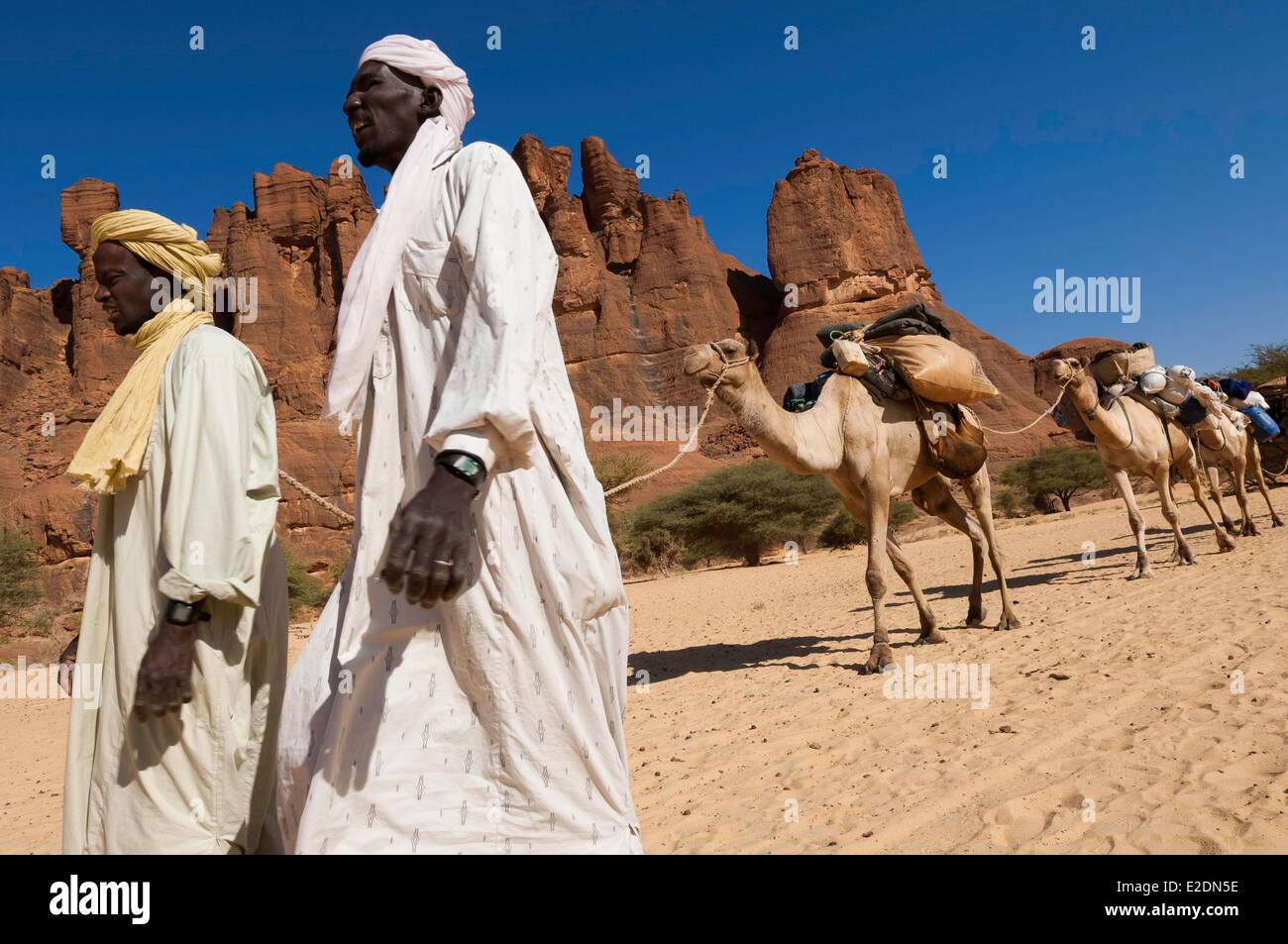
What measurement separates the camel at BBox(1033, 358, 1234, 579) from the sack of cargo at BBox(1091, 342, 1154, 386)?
14.8 inches

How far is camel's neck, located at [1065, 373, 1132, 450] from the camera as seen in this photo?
33.1 ft

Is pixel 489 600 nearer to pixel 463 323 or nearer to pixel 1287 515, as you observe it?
pixel 463 323

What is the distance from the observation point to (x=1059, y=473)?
31969mm

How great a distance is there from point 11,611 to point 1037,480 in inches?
1241

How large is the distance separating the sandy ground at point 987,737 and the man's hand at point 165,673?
2.08 metres

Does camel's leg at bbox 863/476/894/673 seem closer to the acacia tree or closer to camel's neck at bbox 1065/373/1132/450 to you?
camel's neck at bbox 1065/373/1132/450

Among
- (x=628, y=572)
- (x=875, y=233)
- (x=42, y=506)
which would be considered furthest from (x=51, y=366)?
(x=875, y=233)

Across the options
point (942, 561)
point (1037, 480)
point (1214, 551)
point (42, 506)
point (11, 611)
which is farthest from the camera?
point (42, 506)

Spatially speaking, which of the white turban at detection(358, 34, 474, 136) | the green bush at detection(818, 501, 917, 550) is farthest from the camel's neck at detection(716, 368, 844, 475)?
the green bush at detection(818, 501, 917, 550)

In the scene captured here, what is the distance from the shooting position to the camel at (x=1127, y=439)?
9891mm

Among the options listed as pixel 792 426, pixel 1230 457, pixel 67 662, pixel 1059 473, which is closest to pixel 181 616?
pixel 67 662

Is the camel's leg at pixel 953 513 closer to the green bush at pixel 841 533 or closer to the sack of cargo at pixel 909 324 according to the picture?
the sack of cargo at pixel 909 324

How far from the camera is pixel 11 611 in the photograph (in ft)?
66.6
